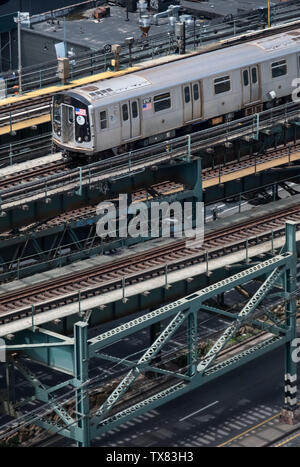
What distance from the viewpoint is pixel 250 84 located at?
2761 inches

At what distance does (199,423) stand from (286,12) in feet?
119

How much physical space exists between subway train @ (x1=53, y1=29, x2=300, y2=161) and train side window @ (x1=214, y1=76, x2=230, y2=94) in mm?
42

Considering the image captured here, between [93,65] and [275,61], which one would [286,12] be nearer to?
[93,65]

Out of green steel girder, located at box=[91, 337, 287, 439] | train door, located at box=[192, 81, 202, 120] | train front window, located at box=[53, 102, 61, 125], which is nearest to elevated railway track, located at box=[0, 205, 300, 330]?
green steel girder, located at box=[91, 337, 287, 439]

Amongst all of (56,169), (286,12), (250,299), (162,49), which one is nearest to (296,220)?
(250,299)

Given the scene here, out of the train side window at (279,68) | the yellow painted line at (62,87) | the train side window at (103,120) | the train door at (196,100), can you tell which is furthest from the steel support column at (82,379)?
the yellow painted line at (62,87)

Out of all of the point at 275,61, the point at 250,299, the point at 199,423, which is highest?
the point at 275,61

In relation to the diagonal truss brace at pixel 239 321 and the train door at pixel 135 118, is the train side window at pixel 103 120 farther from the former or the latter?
the diagonal truss brace at pixel 239 321

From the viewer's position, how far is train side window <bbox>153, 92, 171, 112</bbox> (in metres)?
66.4

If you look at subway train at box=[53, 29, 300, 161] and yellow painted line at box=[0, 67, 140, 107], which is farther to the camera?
yellow painted line at box=[0, 67, 140, 107]

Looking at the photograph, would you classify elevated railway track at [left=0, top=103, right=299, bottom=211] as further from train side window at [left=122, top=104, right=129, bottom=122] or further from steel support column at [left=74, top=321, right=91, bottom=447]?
steel support column at [left=74, top=321, right=91, bottom=447]

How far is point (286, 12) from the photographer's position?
91000 millimetres

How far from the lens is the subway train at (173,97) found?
64.9 m

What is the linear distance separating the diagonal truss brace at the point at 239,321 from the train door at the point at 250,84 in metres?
12.5
